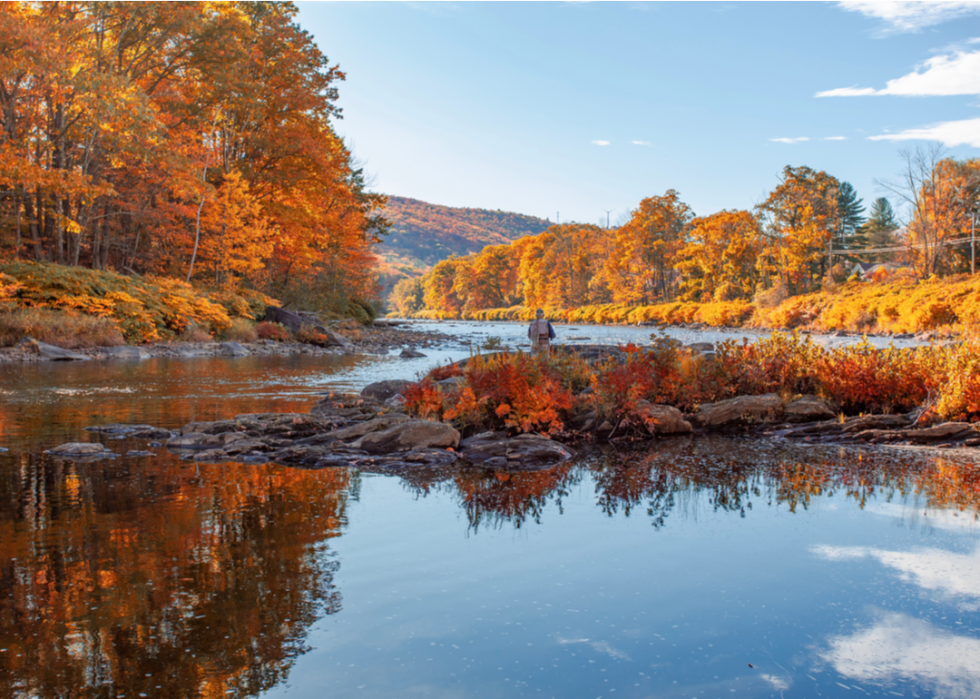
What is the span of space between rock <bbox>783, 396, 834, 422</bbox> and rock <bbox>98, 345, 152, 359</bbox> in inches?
685

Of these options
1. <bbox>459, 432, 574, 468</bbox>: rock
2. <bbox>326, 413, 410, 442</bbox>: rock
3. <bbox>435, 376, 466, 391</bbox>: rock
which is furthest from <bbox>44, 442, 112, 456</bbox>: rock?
<bbox>435, 376, 466, 391</bbox>: rock

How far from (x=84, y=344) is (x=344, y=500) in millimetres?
17128

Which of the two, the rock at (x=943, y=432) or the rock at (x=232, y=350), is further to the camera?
the rock at (x=232, y=350)

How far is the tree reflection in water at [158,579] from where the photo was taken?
290cm

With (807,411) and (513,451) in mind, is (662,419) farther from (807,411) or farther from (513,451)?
(513,451)

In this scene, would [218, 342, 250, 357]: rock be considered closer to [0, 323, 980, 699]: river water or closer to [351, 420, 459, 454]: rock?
[0, 323, 980, 699]: river water

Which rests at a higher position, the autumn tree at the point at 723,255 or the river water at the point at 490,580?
the autumn tree at the point at 723,255

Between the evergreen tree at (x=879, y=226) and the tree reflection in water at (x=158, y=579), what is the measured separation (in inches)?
2546

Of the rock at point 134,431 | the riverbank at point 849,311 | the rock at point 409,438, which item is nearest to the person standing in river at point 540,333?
the rock at point 409,438

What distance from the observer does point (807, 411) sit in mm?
9734

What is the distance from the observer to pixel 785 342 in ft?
37.5

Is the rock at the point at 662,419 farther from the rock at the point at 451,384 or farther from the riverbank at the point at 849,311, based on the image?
the riverbank at the point at 849,311

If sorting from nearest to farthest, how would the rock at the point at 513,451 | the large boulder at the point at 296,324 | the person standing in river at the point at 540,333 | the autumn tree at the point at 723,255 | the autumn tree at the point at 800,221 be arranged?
1. the rock at the point at 513,451
2. the person standing in river at the point at 540,333
3. the large boulder at the point at 296,324
4. the autumn tree at the point at 800,221
5. the autumn tree at the point at 723,255

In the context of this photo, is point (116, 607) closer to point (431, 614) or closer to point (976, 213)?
point (431, 614)
